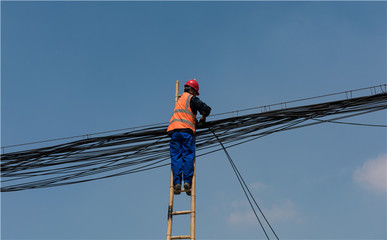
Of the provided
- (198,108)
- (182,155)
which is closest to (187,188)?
(182,155)

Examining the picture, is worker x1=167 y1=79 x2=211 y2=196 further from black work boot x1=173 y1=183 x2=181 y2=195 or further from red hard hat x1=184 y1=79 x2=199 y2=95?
red hard hat x1=184 y1=79 x2=199 y2=95

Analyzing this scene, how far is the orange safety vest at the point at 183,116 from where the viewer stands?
7727 millimetres

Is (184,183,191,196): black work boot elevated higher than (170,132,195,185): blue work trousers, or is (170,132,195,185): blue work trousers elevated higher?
(170,132,195,185): blue work trousers

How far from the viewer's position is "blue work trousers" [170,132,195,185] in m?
7.31

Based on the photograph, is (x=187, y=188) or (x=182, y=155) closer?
(x=187, y=188)

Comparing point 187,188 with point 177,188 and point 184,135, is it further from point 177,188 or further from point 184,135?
point 184,135

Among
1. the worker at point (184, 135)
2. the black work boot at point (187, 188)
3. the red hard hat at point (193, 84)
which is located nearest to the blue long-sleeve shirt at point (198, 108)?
the worker at point (184, 135)

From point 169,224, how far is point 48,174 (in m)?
3.32

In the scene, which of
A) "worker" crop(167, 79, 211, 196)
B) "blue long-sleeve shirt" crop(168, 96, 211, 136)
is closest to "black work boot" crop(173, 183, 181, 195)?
"worker" crop(167, 79, 211, 196)

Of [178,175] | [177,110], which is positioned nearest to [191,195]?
[178,175]

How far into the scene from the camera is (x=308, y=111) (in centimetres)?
767

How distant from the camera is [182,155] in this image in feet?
24.6

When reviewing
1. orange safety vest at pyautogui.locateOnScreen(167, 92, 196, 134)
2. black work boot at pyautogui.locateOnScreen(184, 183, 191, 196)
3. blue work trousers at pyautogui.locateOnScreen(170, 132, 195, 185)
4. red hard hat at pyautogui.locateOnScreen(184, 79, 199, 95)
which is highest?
red hard hat at pyautogui.locateOnScreen(184, 79, 199, 95)

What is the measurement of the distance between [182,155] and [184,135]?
347mm
